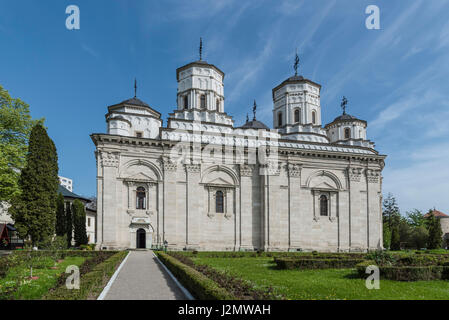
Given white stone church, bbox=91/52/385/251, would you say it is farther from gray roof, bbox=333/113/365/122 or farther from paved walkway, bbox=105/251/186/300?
paved walkway, bbox=105/251/186/300

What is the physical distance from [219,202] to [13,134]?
15.7m

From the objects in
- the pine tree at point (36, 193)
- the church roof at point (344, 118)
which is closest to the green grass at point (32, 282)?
the pine tree at point (36, 193)

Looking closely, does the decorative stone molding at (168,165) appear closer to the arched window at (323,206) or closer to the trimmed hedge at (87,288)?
the arched window at (323,206)

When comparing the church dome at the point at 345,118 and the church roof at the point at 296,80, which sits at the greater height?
the church roof at the point at 296,80

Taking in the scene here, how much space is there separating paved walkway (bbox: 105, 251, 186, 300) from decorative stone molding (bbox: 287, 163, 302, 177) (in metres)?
18.5

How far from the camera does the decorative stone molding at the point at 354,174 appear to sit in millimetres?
32906

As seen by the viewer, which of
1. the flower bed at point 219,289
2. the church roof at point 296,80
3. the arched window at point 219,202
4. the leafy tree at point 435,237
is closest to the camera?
the flower bed at point 219,289

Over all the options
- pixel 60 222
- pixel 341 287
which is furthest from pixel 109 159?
pixel 341 287

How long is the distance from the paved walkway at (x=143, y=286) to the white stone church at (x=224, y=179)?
1317 cm

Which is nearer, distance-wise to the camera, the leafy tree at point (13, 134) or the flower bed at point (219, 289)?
the flower bed at point (219, 289)

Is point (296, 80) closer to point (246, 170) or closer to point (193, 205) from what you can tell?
point (246, 170)

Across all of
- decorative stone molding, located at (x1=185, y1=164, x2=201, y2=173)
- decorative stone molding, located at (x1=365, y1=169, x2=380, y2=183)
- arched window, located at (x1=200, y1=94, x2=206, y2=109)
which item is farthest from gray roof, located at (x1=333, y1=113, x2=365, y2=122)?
decorative stone molding, located at (x1=185, y1=164, x2=201, y2=173)
